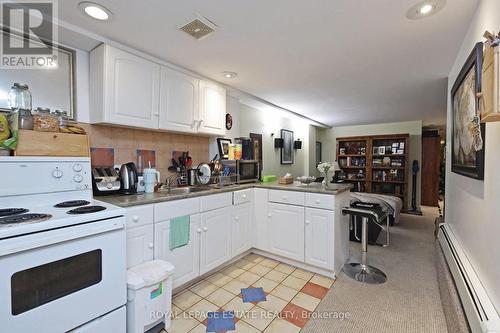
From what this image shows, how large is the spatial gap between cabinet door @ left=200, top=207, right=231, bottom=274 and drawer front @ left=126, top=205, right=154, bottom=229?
543 millimetres

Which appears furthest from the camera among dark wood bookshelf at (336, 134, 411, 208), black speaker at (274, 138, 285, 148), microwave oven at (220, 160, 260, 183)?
dark wood bookshelf at (336, 134, 411, 208)

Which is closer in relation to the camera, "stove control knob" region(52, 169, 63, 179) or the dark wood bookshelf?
"stove control knob" region(52, 169, 63, 179)

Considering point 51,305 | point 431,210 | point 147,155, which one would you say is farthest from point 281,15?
point 431,210

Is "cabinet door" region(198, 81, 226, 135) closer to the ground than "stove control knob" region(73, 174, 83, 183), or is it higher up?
higher up

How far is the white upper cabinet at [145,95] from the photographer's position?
198cm

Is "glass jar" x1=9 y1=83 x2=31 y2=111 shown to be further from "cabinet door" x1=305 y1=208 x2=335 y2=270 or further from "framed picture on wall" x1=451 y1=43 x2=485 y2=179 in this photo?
"framed picture on wall" x1=451 y1=43 x2=485 y2=179

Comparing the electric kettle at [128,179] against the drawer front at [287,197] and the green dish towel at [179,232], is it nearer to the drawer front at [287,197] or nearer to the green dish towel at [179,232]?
the green dish towel at [179,232]

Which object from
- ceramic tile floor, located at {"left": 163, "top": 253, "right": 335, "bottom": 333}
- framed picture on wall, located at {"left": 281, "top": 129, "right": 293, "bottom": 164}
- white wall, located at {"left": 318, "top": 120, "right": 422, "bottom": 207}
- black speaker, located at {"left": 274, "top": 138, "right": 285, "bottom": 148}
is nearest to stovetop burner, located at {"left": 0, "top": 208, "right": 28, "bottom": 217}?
ceramic tile floor, located at {"left": 163, "top": 253, "right": 335, "bottom": 333}

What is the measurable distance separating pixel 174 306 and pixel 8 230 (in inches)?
52.8

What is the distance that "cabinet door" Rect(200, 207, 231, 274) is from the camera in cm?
230

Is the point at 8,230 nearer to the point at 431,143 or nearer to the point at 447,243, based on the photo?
the point at 447,243

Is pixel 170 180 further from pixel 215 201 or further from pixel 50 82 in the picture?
pixel 50 82

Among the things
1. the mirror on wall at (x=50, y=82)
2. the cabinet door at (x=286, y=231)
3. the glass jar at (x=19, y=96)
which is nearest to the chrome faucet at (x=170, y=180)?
the mirror on wall at (x=50, y=82)

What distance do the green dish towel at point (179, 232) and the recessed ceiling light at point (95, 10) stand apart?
1.61 m
